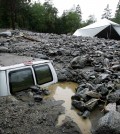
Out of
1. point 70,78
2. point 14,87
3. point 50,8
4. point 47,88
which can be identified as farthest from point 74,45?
point 50,8

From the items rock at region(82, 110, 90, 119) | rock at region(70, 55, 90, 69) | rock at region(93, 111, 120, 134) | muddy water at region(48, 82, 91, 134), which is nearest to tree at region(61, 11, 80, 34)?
rock at region(70, 55, 90, 69)

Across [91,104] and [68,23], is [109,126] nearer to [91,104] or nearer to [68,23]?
[91,104]

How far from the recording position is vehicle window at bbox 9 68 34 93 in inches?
235

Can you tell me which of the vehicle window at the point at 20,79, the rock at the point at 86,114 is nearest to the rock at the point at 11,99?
the vehicle window at the point at 20,79

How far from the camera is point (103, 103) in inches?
262

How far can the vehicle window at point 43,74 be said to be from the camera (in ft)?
22.4

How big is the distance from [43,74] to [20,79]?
1062 millimetres

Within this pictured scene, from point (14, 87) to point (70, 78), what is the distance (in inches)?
142

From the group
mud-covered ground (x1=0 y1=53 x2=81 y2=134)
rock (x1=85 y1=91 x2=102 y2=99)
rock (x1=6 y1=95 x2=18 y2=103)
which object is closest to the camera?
mud-covered ground (x1=0 y1=53 x2=81 y2=134)

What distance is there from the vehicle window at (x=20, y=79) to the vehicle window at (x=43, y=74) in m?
0.26

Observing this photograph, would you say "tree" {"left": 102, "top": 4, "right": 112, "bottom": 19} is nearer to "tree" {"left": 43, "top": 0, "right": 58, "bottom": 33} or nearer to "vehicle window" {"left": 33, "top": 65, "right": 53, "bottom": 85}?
"tree" {"left": 43, "top": 0, "right": 58, "bottom": 33}

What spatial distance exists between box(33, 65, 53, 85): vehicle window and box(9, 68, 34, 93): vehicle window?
0.26 metres

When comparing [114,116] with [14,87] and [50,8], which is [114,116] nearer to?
[14,87]

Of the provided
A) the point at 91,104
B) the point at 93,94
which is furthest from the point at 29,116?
the point at 93,94
